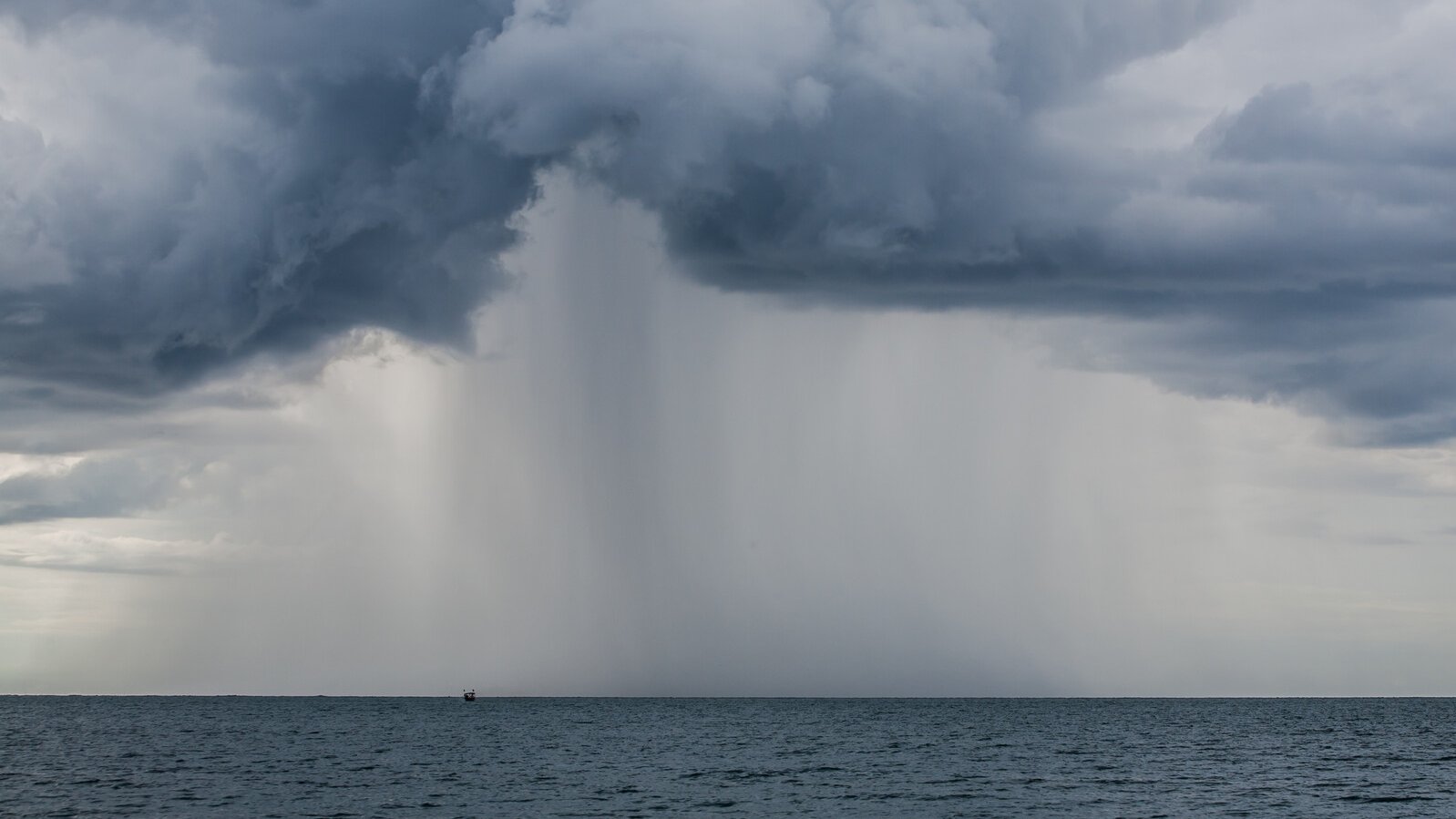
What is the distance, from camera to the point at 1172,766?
4882 inches

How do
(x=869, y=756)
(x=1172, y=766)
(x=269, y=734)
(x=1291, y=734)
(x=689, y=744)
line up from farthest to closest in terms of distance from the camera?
(x=1291, y=734)
(x=269, y=734)
(x=689, y=744)
(x=869, y=756)
(x=1172, y=766)

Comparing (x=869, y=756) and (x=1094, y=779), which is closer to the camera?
(x=1094, y=779)

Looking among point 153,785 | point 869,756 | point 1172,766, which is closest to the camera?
point 153,785

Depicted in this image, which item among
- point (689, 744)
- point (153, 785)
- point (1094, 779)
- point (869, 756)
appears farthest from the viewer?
point (689, 744)

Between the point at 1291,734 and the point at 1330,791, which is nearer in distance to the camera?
the point at 1330,791

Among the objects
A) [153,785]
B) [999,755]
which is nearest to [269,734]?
[153,785]

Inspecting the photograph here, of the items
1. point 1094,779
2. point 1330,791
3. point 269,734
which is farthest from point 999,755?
point 269,734

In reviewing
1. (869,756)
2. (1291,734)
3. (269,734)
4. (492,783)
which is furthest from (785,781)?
(1291,734)

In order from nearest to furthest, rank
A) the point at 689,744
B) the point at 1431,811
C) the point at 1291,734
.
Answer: the point at 1431,811 < the point at 689,744 < the point at 1291,734

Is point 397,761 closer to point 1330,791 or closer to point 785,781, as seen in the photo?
point 785,781

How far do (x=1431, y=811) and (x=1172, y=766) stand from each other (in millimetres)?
38832

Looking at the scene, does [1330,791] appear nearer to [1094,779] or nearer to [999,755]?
[1094,779]

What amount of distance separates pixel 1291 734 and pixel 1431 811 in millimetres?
120518

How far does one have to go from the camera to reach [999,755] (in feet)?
450
